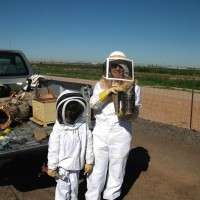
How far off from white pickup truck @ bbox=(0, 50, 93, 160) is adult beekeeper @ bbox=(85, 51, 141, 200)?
2.34 feet

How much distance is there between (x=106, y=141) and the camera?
3607 mm

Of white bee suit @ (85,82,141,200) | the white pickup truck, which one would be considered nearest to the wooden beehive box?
the white pickup truck

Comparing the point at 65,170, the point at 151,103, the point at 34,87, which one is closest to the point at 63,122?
the point at 65,170

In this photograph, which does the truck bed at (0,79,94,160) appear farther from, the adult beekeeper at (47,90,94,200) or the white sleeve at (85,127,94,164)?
the white sleeve at (85,127,94,164)

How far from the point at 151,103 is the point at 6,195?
10.5m

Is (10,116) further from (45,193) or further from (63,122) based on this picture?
(63,122)

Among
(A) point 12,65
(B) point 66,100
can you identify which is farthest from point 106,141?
(A) point 12,65

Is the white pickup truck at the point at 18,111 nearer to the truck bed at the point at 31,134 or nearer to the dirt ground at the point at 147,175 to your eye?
the truck bed at the point at 31,134

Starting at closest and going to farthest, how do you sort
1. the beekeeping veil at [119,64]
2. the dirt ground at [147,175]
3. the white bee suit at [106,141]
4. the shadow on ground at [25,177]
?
1. the beekeeping veil at [119,64]
2. the white bee suit at [106,141]
3. the dirt ground at [147,175]
4. the shadow on ground at [25,177]

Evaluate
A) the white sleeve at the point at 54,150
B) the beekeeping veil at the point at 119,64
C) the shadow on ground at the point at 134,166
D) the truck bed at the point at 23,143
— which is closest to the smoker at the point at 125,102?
the beekeeping veil at the point at 119,64

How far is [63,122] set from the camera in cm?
322

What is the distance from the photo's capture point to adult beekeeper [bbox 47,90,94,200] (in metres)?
3.22

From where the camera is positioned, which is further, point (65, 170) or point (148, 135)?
point (148, 135)

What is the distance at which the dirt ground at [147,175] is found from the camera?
4316 mm
